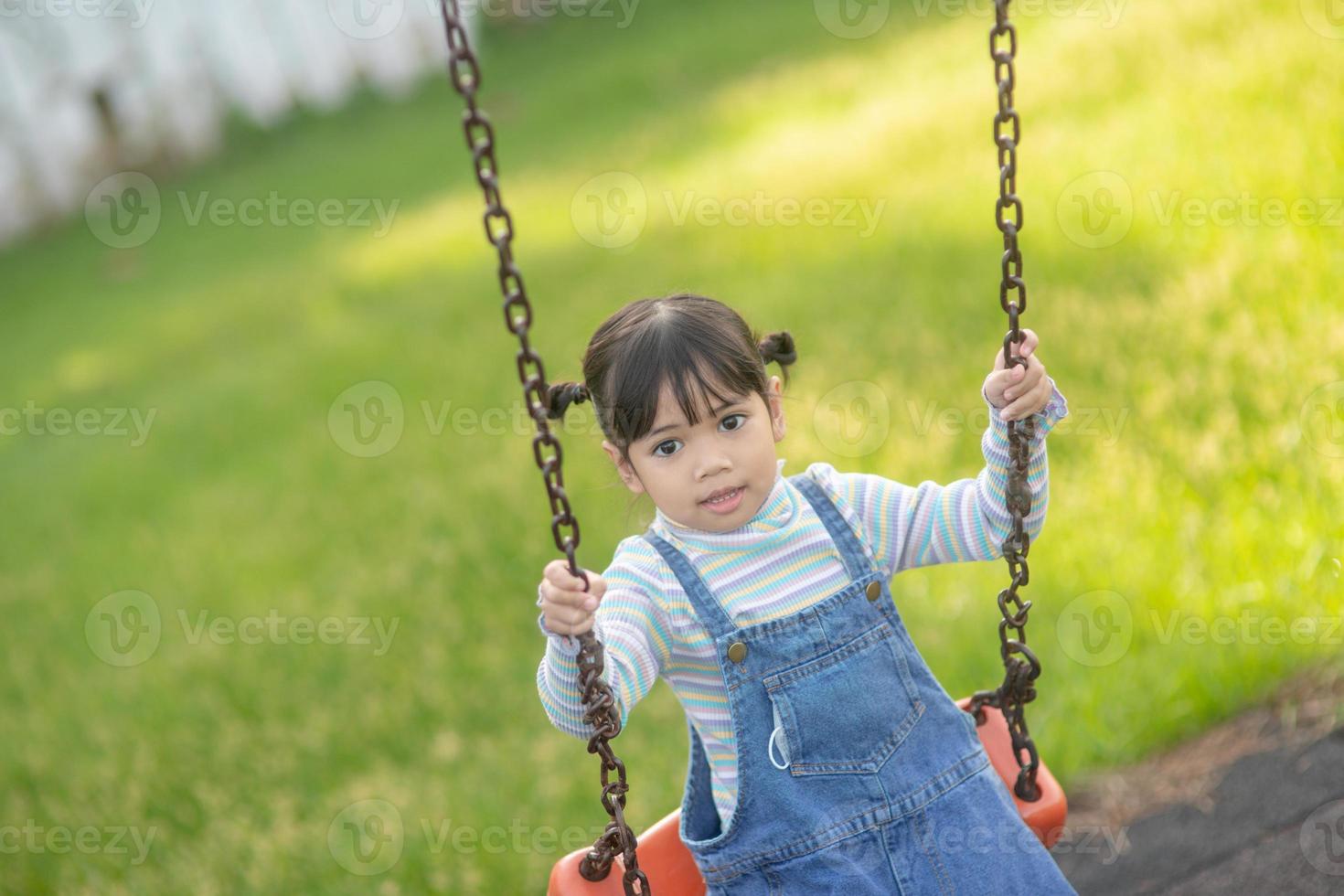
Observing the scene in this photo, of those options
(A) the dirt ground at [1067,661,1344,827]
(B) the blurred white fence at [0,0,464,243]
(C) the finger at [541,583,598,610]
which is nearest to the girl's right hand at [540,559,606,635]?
(C) the finger at [541,583,598,610]

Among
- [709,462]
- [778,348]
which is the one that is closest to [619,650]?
Result: [709,462]

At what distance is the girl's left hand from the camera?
2502mm

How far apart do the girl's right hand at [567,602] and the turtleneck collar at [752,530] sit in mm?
346

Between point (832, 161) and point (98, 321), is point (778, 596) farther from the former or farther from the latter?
point (98, 321)

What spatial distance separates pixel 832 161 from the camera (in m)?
9.12

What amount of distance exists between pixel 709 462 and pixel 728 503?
0.10 meters

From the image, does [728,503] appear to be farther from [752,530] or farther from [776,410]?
[776,410]

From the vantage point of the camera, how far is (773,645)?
98.9 inches

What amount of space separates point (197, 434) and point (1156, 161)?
6627 millimetres

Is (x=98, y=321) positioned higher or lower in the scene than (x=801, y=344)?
higher

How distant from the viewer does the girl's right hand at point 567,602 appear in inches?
90.4

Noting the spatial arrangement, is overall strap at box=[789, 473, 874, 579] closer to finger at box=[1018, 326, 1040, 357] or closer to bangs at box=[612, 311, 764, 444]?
bangs at box=[612, 311, 764, 444]

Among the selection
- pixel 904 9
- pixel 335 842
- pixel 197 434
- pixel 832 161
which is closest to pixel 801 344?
pixel 832 161

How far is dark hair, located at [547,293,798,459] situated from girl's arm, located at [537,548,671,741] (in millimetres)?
261
